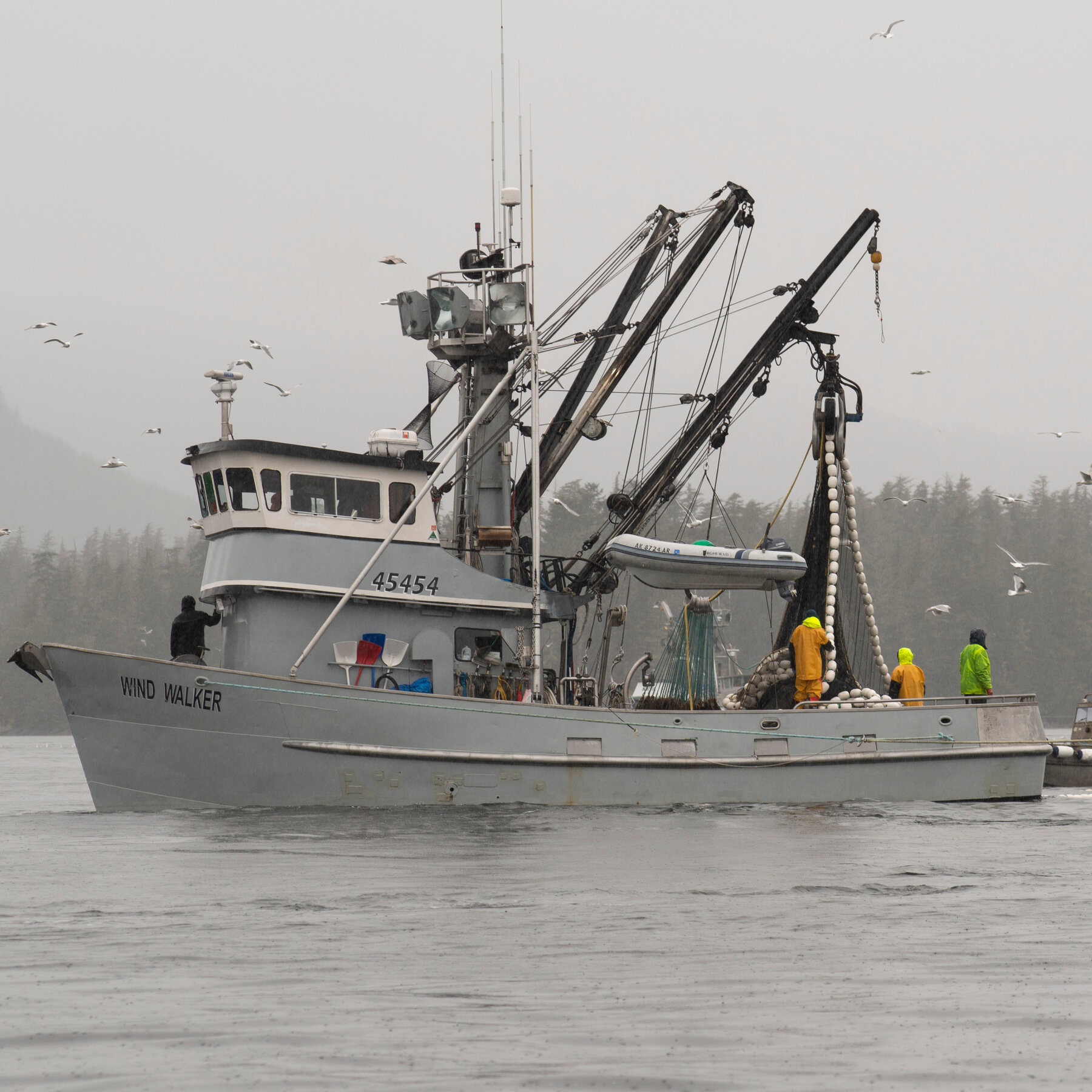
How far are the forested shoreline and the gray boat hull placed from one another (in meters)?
65.9

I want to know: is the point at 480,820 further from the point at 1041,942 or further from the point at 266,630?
the point at 1041,942

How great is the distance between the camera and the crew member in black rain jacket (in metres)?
18.4

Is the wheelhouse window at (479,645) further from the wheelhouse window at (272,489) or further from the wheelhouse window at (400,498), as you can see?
the wheelhouse window at (272,489)

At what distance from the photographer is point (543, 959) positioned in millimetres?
9266

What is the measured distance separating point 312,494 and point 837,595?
273 inches

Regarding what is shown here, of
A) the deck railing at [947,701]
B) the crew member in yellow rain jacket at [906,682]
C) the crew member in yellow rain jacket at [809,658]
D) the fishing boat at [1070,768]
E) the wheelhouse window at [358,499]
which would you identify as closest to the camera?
the wheelhouse window at [358,499]

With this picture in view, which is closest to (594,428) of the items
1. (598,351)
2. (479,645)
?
(598,351)

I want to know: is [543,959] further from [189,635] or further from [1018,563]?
[1018,563]

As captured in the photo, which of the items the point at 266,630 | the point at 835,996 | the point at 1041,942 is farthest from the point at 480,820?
the point at 835,996

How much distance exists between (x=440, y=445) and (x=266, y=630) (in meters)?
3.67

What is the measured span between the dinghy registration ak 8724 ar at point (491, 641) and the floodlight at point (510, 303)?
1.2 inches

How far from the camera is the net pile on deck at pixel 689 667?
19.8 meters

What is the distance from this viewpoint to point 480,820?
17.2 meters

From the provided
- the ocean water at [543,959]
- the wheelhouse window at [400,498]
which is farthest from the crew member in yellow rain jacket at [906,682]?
the wheelhouse window at [400,498]
